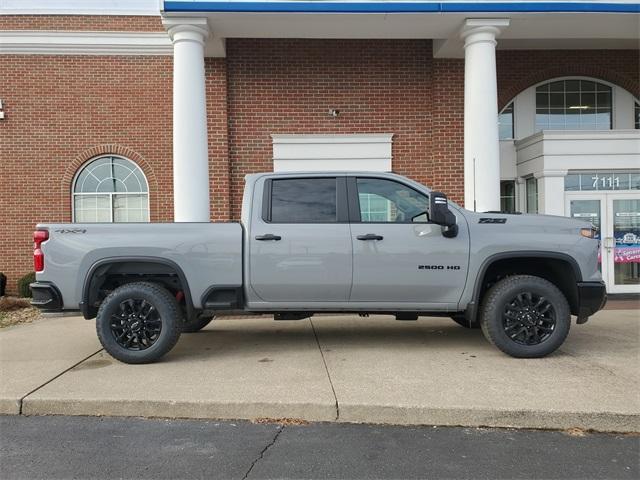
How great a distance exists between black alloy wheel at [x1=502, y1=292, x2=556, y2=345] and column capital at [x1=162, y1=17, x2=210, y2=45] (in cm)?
612

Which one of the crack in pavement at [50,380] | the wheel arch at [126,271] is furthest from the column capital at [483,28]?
Answer: the crack in pavement at [50,380]

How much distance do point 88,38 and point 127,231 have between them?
6.87 m

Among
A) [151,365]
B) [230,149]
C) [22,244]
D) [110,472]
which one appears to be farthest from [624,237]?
[22,244]

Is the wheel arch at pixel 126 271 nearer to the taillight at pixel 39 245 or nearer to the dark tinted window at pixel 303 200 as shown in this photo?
the taillight at pixel 39 245

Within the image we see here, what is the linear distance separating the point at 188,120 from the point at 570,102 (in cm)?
761

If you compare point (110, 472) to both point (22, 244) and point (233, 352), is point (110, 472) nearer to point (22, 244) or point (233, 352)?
point (233, 352)

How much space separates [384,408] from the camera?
4379 millimetres

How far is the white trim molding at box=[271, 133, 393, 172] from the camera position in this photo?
34.5 ft

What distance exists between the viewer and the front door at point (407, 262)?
5609 millimetres

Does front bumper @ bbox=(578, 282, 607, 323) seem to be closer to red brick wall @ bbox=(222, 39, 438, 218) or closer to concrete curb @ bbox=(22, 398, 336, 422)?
concrete curb @ bbox=(22, 398, 336, 422)

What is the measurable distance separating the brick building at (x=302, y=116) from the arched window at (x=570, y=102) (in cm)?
3

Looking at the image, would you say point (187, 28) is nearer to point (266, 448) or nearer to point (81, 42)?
point (81, 42)

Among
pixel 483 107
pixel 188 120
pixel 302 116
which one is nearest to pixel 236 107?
pixel 302 116

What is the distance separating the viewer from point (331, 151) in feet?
34.6
